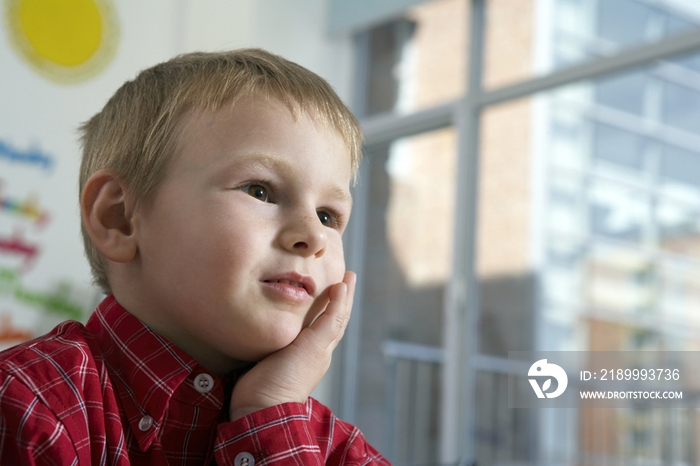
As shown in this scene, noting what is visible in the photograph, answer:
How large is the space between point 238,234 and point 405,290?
10.4ft


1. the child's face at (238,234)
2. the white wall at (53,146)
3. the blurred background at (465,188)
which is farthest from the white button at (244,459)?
the blurred background at (465,188)

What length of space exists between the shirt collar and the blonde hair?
12cm

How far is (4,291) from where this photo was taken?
276cm

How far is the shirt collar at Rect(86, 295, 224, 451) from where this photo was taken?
0.63m

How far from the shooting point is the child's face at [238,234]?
0.65 m

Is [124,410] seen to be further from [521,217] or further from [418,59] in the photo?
[418,59]

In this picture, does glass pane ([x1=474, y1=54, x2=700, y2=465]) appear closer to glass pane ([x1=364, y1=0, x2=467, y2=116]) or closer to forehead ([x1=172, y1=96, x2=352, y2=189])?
glass pane ([x1=364, y1=0, x2=467, y2=116])

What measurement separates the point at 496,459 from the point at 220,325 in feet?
9.86

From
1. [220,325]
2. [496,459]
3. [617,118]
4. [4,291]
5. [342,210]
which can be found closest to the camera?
[220,325]

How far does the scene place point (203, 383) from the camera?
68cm

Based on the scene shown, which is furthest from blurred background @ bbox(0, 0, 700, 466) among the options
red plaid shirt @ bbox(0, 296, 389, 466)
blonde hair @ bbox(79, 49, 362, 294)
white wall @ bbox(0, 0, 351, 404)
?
red plaid shirt @ bbox(0, 296, 389, 466)

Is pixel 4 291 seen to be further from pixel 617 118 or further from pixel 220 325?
pixel 617 118

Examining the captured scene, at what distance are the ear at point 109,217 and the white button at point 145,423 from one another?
0.56ft

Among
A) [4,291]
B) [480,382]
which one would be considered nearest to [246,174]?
[4,291]
